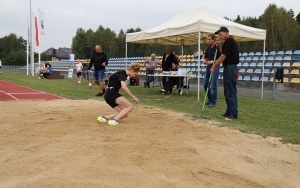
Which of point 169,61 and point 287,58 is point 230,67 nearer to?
point 169,61

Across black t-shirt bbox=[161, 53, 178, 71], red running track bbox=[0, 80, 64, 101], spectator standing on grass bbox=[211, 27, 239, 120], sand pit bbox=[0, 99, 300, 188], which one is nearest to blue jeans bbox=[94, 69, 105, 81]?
red running track bbox=[0, 80, 64, 101]

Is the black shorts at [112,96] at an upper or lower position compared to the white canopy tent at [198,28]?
lower

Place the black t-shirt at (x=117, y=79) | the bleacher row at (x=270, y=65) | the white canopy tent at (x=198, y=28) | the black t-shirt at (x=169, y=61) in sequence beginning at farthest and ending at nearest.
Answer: the bleacher row at (x=270, y=65), the black t-shirt at (x=169, y=61), the white canopy tent at (x=198, y=28), the black t-shirt at (x=117, y=79)

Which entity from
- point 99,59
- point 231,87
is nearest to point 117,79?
point 231,87

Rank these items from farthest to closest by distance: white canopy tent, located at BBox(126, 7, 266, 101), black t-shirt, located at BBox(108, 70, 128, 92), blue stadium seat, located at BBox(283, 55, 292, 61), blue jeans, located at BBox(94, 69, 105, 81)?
blue stadium seat, located at BBox(283, 55, 292, 61)
blue jeans, located at BBox(94, 69, 105, 81)
white canopy tent, located at BBox(126, 7, 266, 101)
black t-shirt, located at BBox(108, 70, 128, 92)

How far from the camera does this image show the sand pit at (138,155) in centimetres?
375

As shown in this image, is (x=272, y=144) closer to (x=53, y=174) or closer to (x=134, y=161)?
(x=134, y=161)

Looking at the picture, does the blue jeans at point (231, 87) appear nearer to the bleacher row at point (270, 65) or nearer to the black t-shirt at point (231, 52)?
the black t-shirt at point (231, 52)

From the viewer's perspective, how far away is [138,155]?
4523mm

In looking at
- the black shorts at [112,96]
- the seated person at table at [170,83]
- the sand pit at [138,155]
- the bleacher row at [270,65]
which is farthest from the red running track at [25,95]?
the bleacher row at [270,65]

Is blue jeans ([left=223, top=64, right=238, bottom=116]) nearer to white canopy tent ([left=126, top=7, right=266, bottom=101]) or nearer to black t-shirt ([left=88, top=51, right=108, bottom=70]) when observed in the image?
white canopy tent ([left=126, top=7, right=266, bottom=101])

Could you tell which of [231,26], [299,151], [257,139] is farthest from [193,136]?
[231,26]

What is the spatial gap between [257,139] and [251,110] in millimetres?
4090

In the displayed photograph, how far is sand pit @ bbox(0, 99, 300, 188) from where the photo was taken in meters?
3.75
